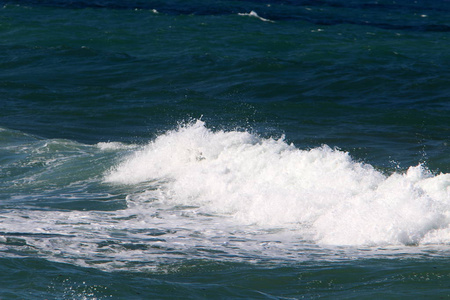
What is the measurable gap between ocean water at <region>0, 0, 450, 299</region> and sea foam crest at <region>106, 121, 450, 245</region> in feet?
0.11

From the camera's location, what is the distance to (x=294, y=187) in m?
10.9

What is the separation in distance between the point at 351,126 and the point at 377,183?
21.1 feet

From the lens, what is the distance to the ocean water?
727cm

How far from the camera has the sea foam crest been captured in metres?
8.72

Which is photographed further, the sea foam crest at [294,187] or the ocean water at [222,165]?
the sea foam crest at [294,187]

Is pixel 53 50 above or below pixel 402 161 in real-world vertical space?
above

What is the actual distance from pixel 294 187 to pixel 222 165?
1.69 metres

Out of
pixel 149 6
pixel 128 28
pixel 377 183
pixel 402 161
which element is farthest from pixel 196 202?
pixel 149 6

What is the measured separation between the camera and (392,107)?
18625 mm

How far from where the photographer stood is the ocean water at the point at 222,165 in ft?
23.9

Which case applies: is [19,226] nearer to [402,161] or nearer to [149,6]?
[402,161]

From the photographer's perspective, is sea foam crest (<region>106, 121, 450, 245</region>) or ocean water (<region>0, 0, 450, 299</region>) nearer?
ocean water (<region>0, 0, 450, 299</region>)

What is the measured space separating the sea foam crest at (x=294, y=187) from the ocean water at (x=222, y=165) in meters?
0.03

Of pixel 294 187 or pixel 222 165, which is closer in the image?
pixel 294 187
